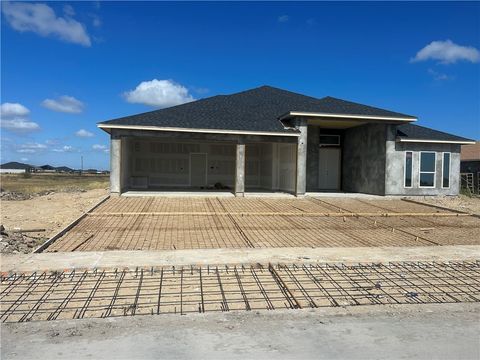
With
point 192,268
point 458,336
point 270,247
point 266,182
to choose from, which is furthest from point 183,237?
point 266,182

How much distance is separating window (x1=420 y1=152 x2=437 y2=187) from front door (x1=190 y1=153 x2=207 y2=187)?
11891mm

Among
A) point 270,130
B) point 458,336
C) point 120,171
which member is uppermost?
point 270,130

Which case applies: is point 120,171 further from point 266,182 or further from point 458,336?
point 458,336

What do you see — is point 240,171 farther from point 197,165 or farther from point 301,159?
point 197,165

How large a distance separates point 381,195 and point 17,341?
1921 centimetres

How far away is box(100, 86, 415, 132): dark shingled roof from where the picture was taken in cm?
1962

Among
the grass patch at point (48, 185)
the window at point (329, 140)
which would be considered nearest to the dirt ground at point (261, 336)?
the window at point (329, 140)

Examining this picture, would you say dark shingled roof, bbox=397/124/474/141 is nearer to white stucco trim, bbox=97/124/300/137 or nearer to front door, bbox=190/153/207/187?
white stucco trim, bbox=97/124/300/137

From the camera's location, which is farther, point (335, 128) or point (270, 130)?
point (335, 128)

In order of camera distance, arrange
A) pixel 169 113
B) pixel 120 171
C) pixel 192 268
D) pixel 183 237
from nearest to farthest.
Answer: pixel 192 268, pixel 183 237, pixel 120 171, pixel 169 113

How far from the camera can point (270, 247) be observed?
29.6ft

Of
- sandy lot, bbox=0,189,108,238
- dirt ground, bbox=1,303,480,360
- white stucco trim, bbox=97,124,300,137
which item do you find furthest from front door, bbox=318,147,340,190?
dirt ground, bbox=1,303,480,360

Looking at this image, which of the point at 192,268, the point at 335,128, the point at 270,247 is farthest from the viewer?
the point at 335,128

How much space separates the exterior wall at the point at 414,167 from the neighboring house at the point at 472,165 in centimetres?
854
